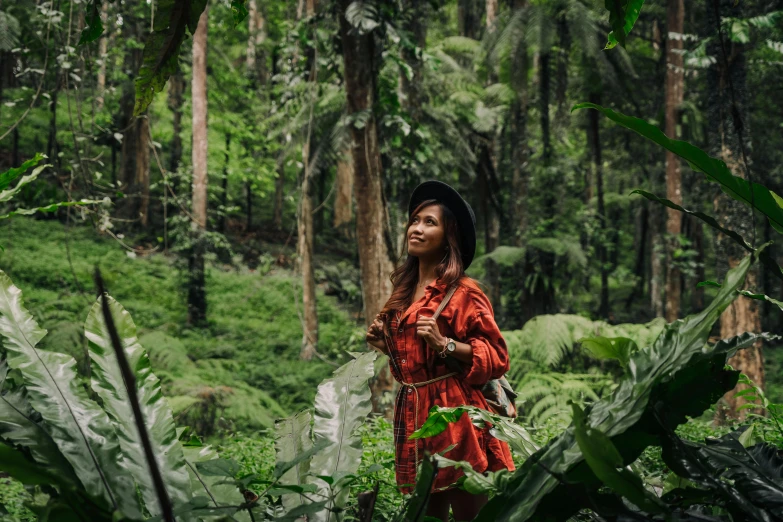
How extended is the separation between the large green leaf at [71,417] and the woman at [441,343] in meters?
1.24

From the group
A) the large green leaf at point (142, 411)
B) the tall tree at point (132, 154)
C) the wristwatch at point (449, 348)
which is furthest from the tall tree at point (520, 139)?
the large green leaf at point (142, 411)

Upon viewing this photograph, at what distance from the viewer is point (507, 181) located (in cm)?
1756

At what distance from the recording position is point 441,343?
233 centimetres

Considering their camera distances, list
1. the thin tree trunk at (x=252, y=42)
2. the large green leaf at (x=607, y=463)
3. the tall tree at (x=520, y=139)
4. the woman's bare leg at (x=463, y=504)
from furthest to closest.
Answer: the thin tree trunk at (x=252, y=42) < the tall tree at (x=520, y=139) < the woman's bare leg at (x=463, y=504) < the large green leaf at (x=607, y=463)

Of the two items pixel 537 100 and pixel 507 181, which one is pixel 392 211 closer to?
pixel 537 100

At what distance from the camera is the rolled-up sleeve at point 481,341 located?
7.69ft

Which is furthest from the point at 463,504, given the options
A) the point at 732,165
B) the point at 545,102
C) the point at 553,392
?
the point at 545,102

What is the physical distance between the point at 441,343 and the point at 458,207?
64 centimetres

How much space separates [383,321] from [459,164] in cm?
1041

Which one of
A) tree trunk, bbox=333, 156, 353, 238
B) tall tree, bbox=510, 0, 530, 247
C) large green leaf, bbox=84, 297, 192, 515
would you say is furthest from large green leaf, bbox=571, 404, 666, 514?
tree trunk, bbox=333, 156, 353, 238

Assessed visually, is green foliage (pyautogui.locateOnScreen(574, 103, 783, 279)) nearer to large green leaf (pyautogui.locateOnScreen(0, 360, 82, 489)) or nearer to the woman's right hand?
large green leaf (pyautogui.locateOnScreen(0, 360, 82, 489))

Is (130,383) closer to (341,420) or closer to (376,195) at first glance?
(341,420)

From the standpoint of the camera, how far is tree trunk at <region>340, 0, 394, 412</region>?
5219 millimetres

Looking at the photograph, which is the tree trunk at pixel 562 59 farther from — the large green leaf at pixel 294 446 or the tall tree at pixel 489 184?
the large green leaf at pixel 294 446
